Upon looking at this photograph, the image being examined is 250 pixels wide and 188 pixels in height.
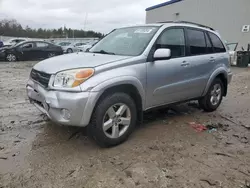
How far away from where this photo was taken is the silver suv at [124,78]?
3422 mm

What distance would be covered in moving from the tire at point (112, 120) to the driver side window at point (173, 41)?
1.14 meters

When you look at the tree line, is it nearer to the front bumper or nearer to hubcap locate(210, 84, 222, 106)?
hubcap locate(210, 84, 222, 106)

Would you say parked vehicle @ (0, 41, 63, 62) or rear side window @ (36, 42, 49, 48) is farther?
rear side window @ (36, 42, 49, 48)

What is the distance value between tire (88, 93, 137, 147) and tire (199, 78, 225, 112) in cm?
221

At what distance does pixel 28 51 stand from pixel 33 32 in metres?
35.6

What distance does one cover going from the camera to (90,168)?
3.24 meters

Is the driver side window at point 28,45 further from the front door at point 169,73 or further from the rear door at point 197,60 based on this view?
the front door at point 169,73

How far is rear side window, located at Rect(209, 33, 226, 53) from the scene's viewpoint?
5.62 metres

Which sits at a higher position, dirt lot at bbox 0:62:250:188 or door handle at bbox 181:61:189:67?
door handle at bbox 181:61:189:67

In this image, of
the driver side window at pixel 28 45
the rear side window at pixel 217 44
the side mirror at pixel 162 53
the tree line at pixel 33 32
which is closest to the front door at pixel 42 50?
the driver side window at pixel 28 45

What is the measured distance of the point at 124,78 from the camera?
12.1 ft

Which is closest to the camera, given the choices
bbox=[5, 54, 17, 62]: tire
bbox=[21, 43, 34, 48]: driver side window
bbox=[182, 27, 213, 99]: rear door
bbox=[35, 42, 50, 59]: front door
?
bbox=[182, 27, 213, 99]: rear door

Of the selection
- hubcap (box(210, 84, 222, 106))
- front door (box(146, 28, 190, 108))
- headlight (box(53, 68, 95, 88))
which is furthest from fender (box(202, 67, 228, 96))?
headlight (box(53, 68, 95, 88))

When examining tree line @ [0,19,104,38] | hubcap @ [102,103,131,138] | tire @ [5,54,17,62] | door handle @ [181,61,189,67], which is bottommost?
hubcap @ [102,103,131,138]
